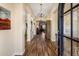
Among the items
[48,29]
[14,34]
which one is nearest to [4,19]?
[14,34]

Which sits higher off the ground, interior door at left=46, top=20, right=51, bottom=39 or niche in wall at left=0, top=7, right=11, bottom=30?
niche in wall at left=0, top=7, right=11, bottom=30

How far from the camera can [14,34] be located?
1755 millimetres

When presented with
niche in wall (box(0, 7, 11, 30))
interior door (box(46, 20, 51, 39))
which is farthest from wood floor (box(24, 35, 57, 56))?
niche in wall (box(0, 7, 11, 30))

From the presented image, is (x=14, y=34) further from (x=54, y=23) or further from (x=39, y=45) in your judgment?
(x=54, y=23)

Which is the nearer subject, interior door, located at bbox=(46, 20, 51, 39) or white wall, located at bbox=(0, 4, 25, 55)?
white wall, located at bbox=(0, 4, 25, 55)

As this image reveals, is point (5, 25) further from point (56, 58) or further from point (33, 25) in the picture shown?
point (56, 58)

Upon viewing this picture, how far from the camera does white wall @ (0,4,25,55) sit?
1.65m

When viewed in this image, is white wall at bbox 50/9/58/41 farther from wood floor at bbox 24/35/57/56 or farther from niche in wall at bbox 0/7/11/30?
niche in wall at bbox 0/7/11/30

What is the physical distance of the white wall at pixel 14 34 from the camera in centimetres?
165

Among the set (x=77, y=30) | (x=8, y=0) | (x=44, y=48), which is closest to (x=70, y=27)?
(x=77, y=30)

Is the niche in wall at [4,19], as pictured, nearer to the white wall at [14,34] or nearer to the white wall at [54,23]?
the white wall at [14,34]

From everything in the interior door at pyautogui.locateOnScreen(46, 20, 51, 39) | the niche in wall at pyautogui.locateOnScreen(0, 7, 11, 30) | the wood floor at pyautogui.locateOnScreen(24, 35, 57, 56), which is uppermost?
the niche in wall at pyautogui.locateOnScreen(0, 7, 11, 30)

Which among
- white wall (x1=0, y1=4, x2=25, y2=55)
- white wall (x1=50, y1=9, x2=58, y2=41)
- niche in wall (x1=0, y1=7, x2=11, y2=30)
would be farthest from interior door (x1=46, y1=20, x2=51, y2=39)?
niche in wall (x1=0, y1=7, x2=11, y2=30)

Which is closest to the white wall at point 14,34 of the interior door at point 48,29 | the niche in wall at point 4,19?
the niche in wall at point 4,19
